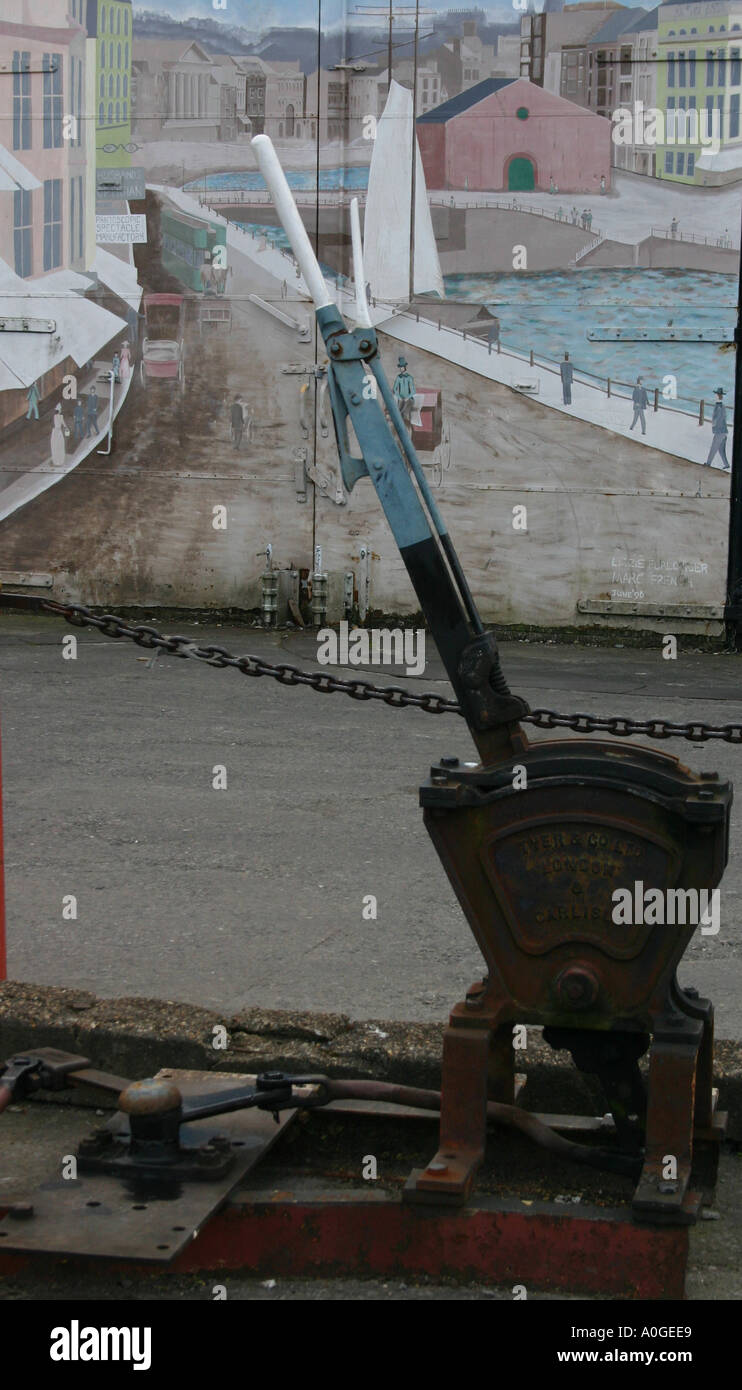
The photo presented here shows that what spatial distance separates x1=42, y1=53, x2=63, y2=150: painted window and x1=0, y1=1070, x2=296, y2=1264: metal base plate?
1211 cm

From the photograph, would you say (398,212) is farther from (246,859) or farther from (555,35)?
(246,859)

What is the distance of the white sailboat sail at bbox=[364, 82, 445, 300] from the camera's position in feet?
45.0

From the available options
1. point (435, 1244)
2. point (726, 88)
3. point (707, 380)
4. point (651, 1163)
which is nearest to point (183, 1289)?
point (435, 1244)

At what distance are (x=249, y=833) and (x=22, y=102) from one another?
9.13 m

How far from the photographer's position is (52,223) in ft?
47.1

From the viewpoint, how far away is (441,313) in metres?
13.7

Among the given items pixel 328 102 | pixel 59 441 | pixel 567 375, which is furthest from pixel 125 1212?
pixel 328 102

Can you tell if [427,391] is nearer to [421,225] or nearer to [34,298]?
[421,225]

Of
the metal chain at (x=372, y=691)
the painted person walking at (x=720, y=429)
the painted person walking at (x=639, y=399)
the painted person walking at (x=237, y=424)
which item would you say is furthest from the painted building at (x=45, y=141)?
the metal chain at (x=372, y=691)

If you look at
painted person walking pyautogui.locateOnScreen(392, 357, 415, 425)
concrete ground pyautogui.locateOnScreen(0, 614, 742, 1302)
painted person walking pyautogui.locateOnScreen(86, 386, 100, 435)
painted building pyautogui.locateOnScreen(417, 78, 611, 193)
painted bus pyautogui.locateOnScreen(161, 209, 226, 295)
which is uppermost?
painted building pyautogui.locateOnScreen(417, 78, 611, 193)

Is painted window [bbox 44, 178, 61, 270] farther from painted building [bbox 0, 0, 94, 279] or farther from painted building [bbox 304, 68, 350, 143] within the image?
painted building [bbox 304, 68, 350, 143]

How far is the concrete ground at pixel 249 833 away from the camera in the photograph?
5711mm

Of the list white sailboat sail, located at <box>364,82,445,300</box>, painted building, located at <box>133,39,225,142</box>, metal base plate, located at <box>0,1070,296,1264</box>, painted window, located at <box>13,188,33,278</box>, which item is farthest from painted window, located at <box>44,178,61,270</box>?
metal base plate, located at <box>0,1070,296,1264</box>

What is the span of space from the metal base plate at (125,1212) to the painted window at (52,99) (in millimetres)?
12106
